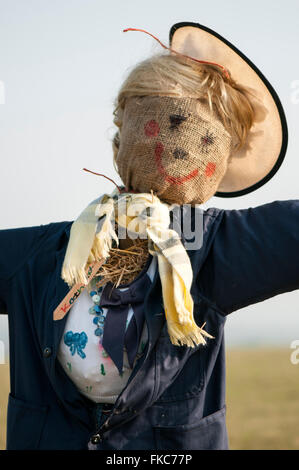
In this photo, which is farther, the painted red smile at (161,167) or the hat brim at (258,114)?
the hat brim at (258,114)

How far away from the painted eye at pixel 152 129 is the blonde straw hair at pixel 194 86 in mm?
99

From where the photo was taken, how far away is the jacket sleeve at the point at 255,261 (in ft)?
5.87

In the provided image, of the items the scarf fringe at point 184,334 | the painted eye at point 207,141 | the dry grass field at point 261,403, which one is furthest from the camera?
the dry grass field at point 261,403

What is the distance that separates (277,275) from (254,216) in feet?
0.70

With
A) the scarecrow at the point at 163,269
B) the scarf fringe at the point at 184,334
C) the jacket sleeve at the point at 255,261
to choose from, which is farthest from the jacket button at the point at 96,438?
the jacket sleeve at the point at 255,261

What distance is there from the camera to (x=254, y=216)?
190 cm

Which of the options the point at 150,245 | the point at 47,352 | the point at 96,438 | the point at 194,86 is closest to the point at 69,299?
the point at 47,352

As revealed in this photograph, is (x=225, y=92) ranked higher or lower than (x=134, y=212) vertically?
higher

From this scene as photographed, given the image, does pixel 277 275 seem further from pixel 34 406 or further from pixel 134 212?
pixel 34 406

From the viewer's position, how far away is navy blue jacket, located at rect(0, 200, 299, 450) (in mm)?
1778

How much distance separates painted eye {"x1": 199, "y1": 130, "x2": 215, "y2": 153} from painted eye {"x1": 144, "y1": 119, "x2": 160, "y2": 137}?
0.14 m

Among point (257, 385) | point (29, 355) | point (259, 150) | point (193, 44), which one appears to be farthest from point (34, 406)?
point (257, 385)

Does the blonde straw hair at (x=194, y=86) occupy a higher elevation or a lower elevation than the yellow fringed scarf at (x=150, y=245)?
higher

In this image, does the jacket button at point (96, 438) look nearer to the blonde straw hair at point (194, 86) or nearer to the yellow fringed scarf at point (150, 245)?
the yellow fringed scarf at point (150, 245)
